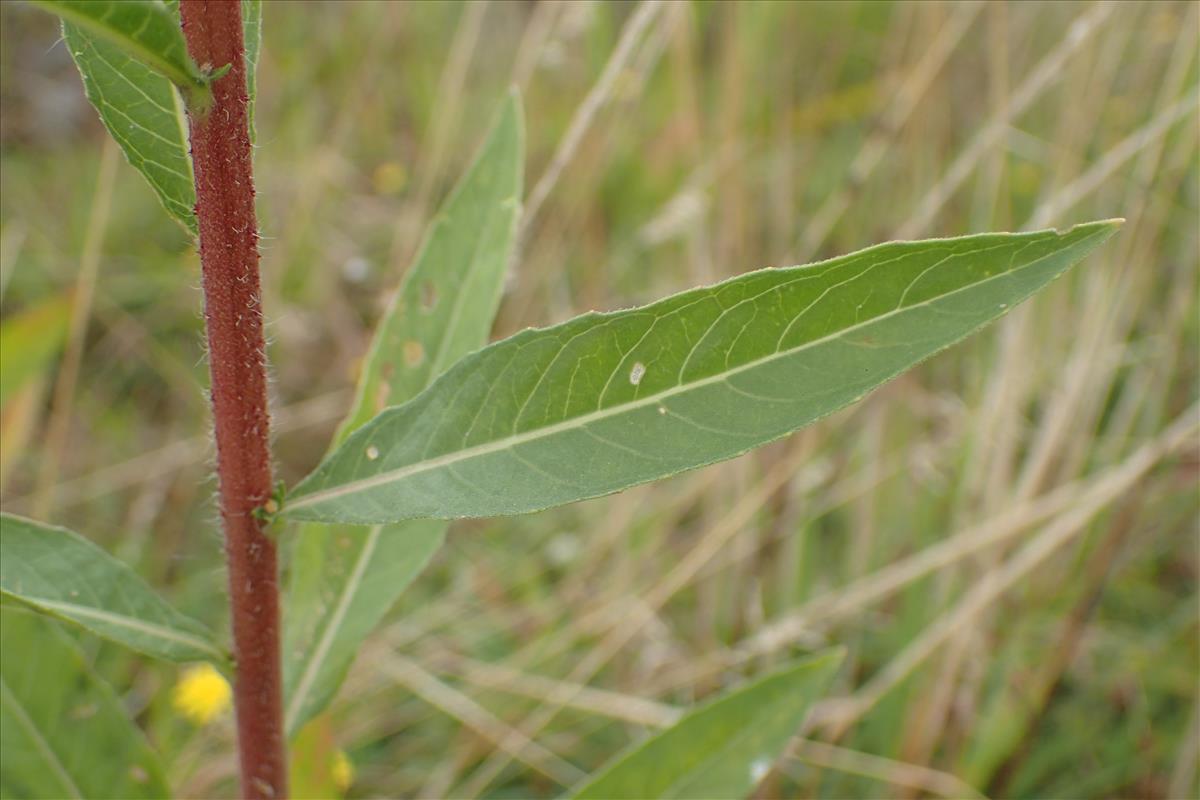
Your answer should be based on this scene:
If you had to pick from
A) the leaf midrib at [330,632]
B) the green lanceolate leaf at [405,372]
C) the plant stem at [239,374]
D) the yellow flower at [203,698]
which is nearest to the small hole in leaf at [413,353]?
the green lanceolate leaf at [405,372]

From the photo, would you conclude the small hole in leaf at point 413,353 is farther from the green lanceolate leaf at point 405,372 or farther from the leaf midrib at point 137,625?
the leaf midrib at point 137,625

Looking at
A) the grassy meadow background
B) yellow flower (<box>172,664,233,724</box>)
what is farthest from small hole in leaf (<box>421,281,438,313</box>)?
yellow flower (<box>172,664,233,724</box>)

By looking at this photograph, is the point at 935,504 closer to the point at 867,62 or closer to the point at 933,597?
the point at 933,597

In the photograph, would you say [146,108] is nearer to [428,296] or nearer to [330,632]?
[428,296]

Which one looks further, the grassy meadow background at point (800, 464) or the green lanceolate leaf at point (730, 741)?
the grassy meadow background at point (800, 464)

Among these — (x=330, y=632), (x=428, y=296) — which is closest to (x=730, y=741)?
(x=330, y=632)

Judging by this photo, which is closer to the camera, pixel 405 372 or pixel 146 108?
pixel 146 108

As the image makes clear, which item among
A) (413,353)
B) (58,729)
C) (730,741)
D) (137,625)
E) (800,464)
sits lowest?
(800,464)
